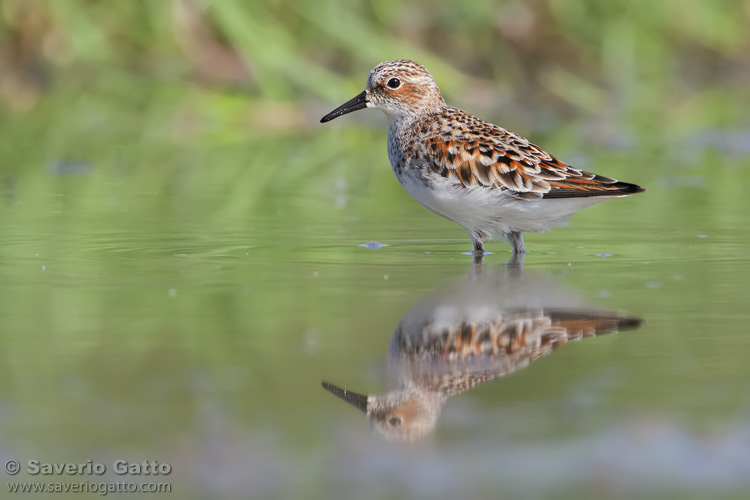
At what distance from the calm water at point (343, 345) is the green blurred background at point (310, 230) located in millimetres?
20

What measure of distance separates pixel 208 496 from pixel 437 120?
5342 mm

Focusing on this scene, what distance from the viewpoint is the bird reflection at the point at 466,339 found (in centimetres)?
413

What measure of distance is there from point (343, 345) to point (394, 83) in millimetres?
4204

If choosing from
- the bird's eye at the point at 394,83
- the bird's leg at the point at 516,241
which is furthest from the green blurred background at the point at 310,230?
the bird's eye at the point at 394,83

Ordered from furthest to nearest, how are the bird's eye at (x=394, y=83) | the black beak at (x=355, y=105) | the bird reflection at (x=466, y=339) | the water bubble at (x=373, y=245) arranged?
1. the black beak at (x=355, y=105)
2. the bird's eye at (x=394, y=83)
3. the water bubble at (x=373, y=245)
4. the bird reflection at (x=466, y=339)

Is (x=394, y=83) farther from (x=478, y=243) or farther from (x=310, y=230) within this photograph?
(x=478, y=243)

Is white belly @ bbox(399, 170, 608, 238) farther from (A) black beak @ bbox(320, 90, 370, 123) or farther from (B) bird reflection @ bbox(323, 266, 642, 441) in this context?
(A) black beak @ bbox(320, 90, 370, 123)

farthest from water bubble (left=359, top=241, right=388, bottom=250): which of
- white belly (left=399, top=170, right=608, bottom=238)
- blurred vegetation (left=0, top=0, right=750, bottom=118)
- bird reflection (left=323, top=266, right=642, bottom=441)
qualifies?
blurred vegetation (left=0, top=0, right=750, bottom=118)

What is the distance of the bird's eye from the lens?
29.0ft

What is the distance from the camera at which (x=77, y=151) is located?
1349 centimetres

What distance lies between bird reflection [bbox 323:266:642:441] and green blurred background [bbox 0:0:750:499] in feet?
0.37

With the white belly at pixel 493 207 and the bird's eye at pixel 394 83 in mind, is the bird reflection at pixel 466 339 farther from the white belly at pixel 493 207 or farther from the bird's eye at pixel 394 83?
the bird's eye at pixel 394 83

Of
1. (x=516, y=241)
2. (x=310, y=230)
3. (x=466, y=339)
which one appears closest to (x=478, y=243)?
(x=516, y=241)

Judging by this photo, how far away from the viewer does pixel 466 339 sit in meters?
5.02
